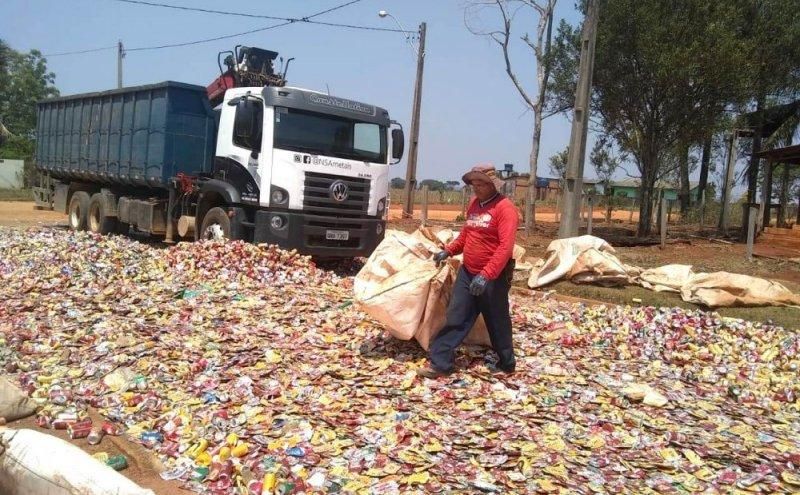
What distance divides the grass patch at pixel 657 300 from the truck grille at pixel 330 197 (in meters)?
3.09

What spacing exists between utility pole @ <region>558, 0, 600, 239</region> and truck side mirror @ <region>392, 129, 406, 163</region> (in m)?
3.01

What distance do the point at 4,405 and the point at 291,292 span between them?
12.2ft

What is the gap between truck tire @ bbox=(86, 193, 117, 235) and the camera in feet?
46.7

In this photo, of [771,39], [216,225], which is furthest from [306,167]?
[771,39]

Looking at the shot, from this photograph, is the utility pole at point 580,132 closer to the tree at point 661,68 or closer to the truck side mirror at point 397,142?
the truck side mirror at point 397,142

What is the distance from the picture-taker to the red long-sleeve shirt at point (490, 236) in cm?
506

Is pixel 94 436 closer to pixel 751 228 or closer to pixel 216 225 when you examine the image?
pixel 216 225

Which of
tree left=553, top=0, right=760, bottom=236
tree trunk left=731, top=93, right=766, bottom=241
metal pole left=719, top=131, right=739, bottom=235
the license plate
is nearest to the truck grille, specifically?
the license plate

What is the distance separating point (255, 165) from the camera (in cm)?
983

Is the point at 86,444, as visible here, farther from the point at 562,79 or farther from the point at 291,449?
the point at 562,79

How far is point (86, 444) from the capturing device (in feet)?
14.2

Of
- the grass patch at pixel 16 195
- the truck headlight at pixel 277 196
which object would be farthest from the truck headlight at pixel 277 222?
the grass patch at pixel 16 195

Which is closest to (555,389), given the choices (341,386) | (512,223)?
(512,223)

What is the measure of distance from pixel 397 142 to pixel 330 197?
1643mm
